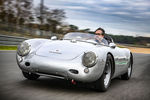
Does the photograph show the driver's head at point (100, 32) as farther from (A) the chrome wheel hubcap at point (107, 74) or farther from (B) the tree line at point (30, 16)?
(B) the tree line at point (30, 16)

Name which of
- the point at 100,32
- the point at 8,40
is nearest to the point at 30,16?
the point at 8,40

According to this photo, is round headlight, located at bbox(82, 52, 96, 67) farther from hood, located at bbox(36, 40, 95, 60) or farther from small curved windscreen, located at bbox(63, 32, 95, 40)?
small curved windscreen, located at bbox(63, 32, 95, 40)

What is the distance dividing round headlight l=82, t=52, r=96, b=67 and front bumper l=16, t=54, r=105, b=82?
6 cm

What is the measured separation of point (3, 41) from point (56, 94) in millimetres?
11318

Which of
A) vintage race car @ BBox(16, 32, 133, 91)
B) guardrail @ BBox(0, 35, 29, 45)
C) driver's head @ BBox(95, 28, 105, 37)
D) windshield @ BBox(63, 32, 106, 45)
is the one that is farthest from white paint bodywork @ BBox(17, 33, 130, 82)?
guardrail @ BBox(0, 35, 29, 45)

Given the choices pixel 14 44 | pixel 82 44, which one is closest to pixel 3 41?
pixel 14 44

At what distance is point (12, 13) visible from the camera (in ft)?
104

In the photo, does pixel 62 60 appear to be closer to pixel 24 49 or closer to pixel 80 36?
pixel 24 49

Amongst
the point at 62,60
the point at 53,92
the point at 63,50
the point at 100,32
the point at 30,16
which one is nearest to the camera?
the point at 53,92

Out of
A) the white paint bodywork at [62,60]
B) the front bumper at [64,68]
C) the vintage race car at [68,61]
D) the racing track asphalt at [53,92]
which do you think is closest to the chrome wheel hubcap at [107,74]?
the vintage race car at [68,61]

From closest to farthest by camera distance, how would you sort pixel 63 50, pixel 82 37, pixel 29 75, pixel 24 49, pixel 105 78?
1. pixel 63 50
2. pixel 24 49
3. pixel 105 78
4. pixel 29 75
5. pixel 82 37

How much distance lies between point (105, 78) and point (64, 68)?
45.6 inches

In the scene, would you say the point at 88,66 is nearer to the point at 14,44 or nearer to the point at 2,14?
the point at 14,44

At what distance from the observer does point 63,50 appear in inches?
201
